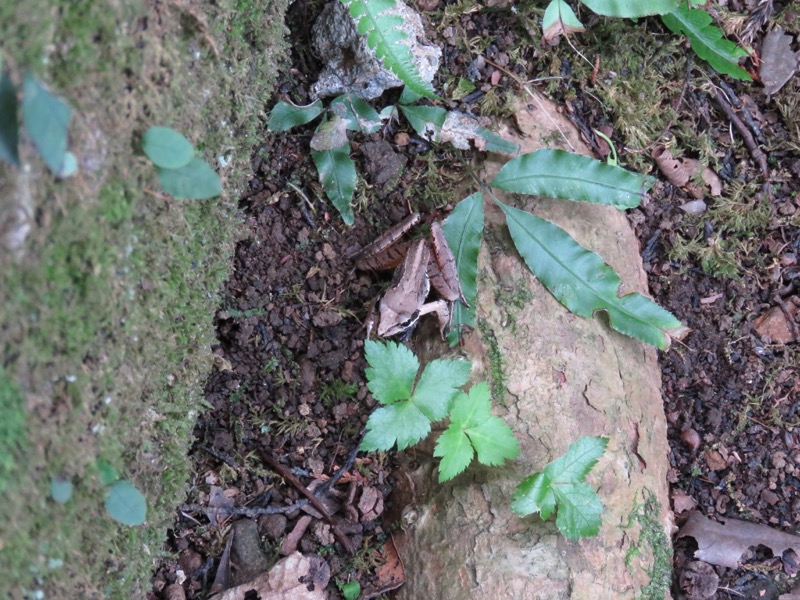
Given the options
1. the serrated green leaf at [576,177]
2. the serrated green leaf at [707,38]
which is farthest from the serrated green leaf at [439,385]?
the serrated green leaf at [707,38]

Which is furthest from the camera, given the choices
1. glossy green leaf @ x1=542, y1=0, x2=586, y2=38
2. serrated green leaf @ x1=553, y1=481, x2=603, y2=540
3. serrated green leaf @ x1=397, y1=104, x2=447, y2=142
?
glossy green leaf @ x1=542, y1=0, x2=586, y2=38

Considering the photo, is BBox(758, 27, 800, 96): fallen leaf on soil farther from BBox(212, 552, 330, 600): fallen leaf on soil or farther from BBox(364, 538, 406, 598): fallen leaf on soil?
BBox(212, 552, 330, 600): fallen leaf on soil

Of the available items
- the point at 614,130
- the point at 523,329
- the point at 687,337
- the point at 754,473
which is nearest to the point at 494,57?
the point at 614,130

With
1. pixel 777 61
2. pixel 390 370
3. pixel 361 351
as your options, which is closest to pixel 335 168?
pixel 361 351

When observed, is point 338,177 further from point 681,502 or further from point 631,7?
point 681,502

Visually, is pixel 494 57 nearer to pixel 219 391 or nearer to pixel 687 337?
pixel 687 337

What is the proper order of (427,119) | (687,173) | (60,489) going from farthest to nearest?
1. (687,173)
2. (427,119)
3. (60,489)

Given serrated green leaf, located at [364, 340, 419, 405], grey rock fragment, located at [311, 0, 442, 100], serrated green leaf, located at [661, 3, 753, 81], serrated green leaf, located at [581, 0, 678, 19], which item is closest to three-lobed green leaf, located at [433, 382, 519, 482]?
serrated green leaf, located at [364, 340, 419, 405]
